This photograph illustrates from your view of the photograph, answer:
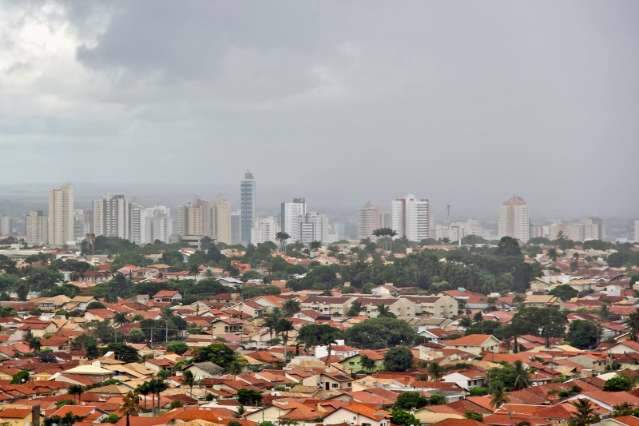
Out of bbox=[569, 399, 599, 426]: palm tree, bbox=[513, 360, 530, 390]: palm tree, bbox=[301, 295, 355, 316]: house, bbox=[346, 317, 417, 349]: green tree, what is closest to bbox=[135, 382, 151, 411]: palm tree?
bbox=[513, 360, 530, 390]: palm tree

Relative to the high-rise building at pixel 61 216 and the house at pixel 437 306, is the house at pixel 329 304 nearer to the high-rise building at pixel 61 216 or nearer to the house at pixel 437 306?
the house at pixel 437 306

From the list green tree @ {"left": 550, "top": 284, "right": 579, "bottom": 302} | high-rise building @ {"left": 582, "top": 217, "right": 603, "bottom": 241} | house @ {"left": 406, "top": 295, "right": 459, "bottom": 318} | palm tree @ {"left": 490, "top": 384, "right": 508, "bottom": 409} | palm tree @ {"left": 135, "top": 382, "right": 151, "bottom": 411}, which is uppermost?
high-rise building @ {"left": 582, "top": 217, "right": 603, "bottom": 241}

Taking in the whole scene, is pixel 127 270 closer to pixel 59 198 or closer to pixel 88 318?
pixel 88 318

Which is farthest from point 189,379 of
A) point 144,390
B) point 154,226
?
point 154,226

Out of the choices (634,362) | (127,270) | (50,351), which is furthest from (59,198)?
(634,362)

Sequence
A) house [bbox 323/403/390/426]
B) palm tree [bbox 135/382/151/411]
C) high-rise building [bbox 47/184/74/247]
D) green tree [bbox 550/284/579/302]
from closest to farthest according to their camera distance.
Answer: house [bbox 323/403/390/426] → palm tree [bbox 135/382/151/411] → green tree [bbox 550/284/579/302] → high-rise building [bbox 47/184/74/247]

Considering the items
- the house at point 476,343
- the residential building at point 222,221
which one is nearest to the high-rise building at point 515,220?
the residential building at point 222,221

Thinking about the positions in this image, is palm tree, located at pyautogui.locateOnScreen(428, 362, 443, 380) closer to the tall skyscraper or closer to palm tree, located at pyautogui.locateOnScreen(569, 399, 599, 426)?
palm tree, located at pyautogui.locateOnScreen(569, 399, 599, 426)
